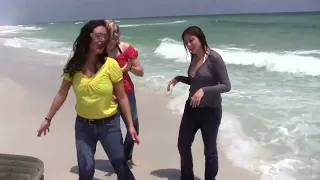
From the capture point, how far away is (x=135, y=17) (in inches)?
2623

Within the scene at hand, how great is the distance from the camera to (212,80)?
11.9ft

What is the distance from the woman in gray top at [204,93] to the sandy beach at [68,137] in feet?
A: 2.00

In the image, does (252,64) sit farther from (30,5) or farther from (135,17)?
(135,17)

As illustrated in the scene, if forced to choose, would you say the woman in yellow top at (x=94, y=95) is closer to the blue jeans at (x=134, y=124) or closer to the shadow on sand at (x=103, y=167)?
the blue jeans at (x=134, y=124)

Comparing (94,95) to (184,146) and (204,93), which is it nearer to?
(204,93)

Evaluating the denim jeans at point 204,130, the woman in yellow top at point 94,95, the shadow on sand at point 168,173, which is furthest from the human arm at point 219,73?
the shadow on sand at point 168,173

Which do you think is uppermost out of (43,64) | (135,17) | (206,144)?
(206,144)

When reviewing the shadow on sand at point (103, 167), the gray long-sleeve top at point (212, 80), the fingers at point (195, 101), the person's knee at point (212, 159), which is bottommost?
the shadow on sand at point (103, 167)

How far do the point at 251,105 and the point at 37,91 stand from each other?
379 cm

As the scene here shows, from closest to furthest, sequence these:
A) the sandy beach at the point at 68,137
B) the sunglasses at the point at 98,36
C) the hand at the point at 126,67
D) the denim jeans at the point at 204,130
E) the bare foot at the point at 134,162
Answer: the sunglasses at the point at 98,36
the denim jeans at the point at 204,130
the hand at the point at 126,67
the sandy beach at the point at 68,137
the bare foot at the point at 134,162

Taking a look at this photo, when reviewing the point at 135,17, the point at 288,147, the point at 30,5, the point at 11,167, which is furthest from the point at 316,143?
the point at 135,17

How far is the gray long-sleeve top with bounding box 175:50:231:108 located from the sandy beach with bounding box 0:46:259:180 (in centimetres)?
105

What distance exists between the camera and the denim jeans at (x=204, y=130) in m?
3.74

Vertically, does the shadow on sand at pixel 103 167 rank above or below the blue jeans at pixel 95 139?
below
